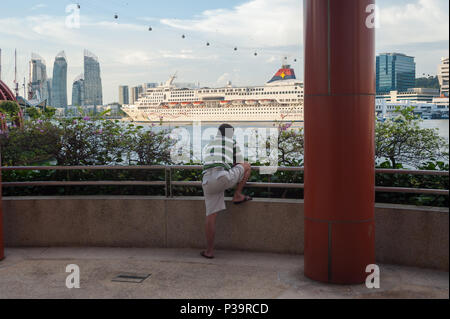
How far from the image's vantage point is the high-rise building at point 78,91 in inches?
343

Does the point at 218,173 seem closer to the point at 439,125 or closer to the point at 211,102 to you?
the point at 439,125

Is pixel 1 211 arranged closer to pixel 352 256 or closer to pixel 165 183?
pixel 165 183

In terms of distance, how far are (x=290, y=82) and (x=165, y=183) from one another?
746 inches

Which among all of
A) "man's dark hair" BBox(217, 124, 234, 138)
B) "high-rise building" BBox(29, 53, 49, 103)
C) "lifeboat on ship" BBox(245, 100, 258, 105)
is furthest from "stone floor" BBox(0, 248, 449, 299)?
"lifeboat on ship" BBox(245, 100, 258, 105)

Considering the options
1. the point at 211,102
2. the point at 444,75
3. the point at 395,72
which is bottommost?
the point at 444,75

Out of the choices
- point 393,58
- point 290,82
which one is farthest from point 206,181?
point 290,82

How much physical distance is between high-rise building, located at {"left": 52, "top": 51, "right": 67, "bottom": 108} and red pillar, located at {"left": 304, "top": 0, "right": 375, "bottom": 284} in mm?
6640

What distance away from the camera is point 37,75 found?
13.5 meters

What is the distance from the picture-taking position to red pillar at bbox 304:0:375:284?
4086 mm

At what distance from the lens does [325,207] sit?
4.24 metres

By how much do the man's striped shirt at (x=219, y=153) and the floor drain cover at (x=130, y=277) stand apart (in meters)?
1.34

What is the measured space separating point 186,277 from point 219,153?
138cm
